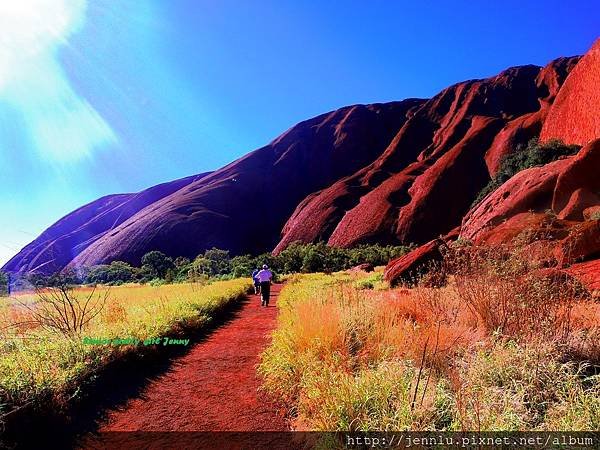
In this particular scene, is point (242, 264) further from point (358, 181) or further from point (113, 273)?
point (358, 181)

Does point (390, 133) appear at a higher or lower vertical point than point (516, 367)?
higher

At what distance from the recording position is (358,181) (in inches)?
3228

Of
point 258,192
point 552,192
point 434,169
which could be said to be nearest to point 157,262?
point 258,192

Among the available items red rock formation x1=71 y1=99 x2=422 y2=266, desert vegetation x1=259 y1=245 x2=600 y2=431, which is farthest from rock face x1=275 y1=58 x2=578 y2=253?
desert vegetation x1=259 y1=245 x2=600 y2=431

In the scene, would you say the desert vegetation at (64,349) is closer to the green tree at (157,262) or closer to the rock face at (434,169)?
the rock face at (434,169)

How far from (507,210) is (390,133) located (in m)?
83.0

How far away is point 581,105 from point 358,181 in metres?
47.0

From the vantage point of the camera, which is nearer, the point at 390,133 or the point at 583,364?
the point at 583,364

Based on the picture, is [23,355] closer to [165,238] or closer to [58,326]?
[58,326]

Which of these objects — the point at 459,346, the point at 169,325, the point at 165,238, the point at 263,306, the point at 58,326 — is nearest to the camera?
the point at 459,346

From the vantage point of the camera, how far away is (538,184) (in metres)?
23.5

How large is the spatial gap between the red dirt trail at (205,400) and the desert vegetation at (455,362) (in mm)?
381

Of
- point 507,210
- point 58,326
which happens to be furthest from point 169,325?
point 507,210

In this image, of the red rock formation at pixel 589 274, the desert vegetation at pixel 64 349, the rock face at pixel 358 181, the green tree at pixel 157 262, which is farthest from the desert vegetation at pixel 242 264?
the red rock formation at pixel 589 274
